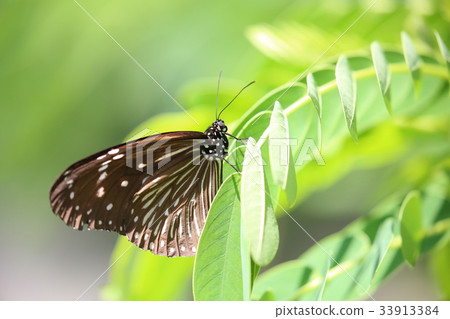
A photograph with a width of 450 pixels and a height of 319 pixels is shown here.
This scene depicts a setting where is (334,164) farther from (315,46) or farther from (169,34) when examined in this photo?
(169,34)

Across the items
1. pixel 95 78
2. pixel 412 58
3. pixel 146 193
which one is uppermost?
pixel 95 78

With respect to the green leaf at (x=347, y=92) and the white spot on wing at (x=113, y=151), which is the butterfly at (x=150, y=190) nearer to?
the white spot on wing at (x=113, y=151)

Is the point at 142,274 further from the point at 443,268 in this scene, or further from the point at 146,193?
the point at 443,268

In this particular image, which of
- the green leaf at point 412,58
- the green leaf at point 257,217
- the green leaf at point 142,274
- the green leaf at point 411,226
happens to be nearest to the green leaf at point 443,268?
the green leaf at point 411,226

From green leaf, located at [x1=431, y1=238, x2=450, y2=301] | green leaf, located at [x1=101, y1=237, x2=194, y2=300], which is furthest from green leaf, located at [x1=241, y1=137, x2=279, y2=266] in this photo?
green leaf, located at [x1=431, y1=238, x2=450, y2=301]

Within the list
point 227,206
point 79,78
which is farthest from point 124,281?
point 79,78

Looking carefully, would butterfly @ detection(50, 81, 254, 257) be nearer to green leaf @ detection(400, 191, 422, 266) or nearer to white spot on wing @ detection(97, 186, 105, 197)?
white spot on wing @ detection(97, 186, 105, 197)

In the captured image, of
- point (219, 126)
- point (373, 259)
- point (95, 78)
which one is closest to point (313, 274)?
point (373, 259)

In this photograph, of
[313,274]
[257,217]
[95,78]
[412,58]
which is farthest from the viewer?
[95,78]
